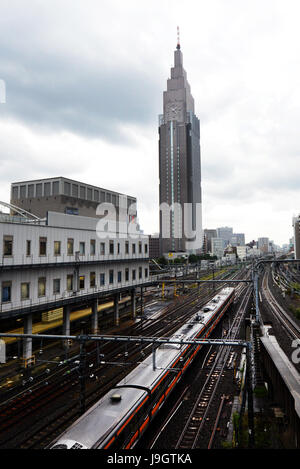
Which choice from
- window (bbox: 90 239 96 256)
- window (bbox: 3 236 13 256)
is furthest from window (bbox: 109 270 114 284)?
window (bbox: 3 236 13 256)

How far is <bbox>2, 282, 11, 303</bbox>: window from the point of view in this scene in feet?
74.7

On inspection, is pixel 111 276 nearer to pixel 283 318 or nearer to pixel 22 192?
pixel 22 192

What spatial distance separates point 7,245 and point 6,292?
3815 mm

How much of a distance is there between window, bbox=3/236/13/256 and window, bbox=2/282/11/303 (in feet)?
8.11

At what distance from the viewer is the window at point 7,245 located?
22734 mm

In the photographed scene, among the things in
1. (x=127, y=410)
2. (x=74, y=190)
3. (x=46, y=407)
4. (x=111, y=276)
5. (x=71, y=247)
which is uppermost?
(x=74, y=190)

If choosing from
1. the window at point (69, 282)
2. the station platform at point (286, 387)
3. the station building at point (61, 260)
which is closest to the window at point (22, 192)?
the station building at point (61, 260)

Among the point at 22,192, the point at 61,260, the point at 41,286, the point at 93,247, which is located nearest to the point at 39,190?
the point at 22,192

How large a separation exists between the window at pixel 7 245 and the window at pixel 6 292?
2.47 m

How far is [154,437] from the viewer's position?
49.5 feet

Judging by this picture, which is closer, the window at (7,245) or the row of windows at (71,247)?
the window at (7,245)

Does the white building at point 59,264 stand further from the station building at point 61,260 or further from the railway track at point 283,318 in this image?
the railway track at point 283,318

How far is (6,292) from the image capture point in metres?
23.0

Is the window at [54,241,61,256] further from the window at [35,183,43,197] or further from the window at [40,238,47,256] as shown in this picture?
the window at [35,183,43,197]
